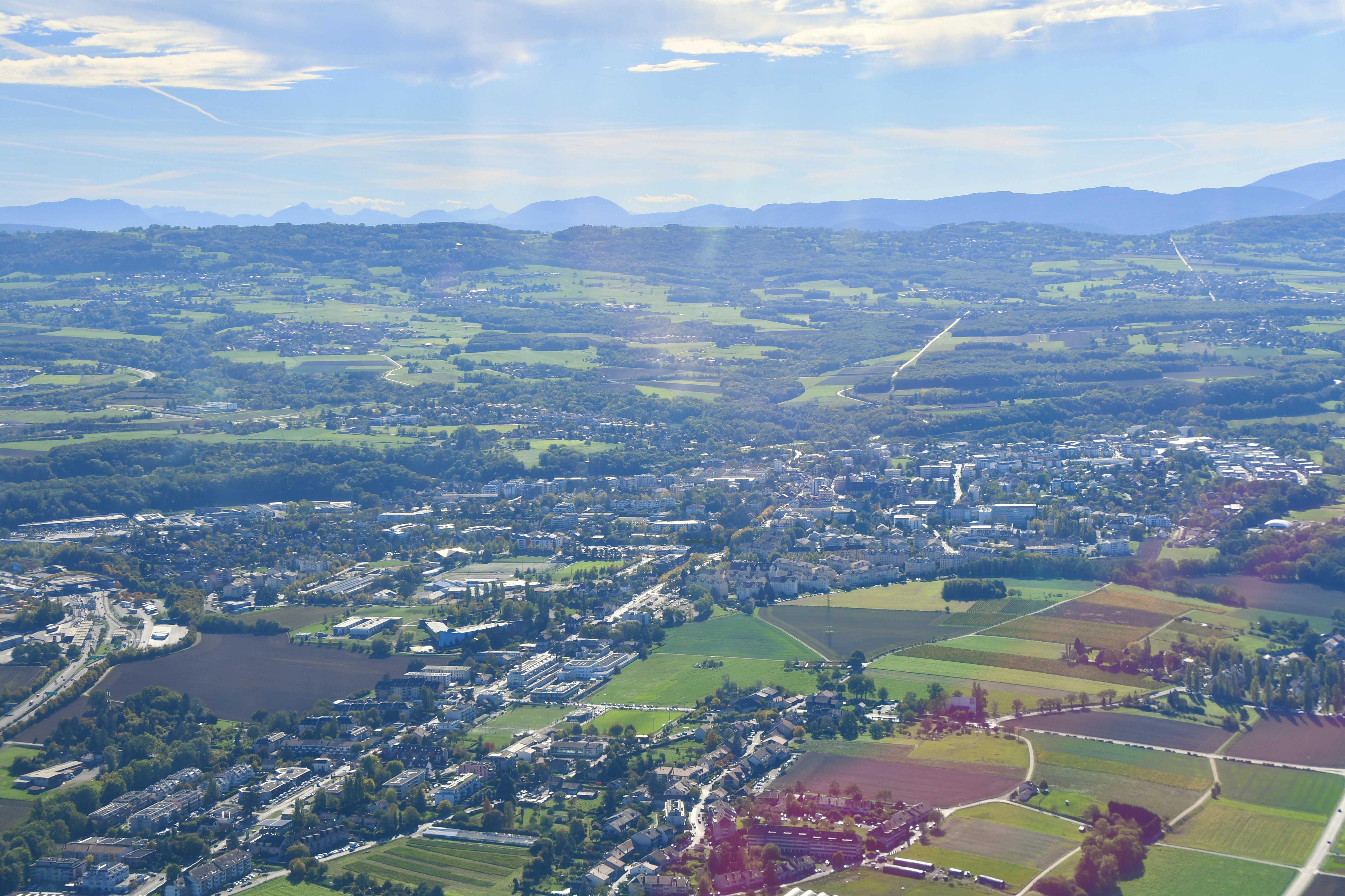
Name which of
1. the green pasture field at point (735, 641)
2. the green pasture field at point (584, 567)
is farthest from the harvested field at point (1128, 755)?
the green pasture field at point (584, 567)

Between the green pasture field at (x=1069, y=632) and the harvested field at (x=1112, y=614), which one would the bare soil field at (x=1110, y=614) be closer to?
the harvested field at (x=1112, y=614)

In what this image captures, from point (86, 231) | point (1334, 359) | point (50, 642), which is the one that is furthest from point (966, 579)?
point (86, 231)

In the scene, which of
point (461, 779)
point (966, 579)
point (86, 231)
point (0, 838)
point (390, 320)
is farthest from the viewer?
point (86, 231)

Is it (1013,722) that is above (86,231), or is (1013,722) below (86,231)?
below

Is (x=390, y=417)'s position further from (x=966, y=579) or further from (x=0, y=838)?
(x=0, y=838)

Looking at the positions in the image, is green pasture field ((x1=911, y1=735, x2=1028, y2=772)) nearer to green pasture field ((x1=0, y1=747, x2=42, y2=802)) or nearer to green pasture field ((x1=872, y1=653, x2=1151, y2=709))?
green pasture field ((x1=872, y1=653, x2=1151, y2=709))

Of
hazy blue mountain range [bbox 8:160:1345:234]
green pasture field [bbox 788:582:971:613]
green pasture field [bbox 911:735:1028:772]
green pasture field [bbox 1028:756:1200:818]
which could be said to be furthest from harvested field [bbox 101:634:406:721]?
hazy blue mountain range [bbox 8:160:1345:234]

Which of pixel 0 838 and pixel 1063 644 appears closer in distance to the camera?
pixel 0 838
